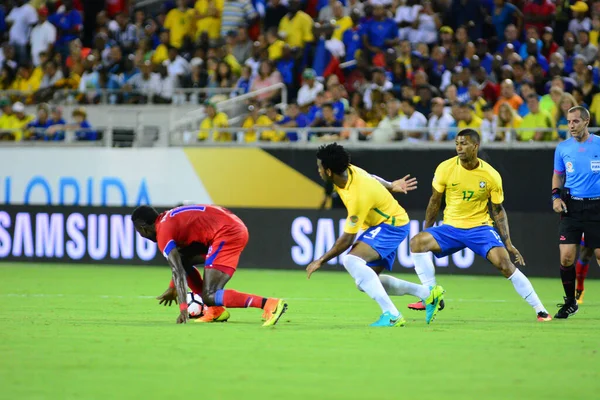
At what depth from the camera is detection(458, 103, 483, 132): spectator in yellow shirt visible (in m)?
20.4

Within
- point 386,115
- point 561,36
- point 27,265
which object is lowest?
point 27,265

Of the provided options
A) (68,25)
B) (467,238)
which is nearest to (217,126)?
(68,25)

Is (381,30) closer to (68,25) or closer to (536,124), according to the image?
(536,124)

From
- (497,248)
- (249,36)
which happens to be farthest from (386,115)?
(497,248)

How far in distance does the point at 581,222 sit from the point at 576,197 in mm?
281

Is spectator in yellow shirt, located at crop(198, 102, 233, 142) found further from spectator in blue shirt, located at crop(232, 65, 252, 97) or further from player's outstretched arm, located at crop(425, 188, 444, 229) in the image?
player's outstretched arm, located at crop(425, 188, 444, 229)

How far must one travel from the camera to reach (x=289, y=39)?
81.6 feet

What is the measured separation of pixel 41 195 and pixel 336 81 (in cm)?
702

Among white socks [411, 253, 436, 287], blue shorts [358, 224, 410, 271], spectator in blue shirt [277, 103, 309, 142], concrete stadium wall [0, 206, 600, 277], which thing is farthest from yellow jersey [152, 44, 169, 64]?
blue shorts [358, 224, 410, 271]

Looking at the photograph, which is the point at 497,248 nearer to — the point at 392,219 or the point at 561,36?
the point at 392,219

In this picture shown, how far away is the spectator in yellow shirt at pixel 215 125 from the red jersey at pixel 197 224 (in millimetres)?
11601

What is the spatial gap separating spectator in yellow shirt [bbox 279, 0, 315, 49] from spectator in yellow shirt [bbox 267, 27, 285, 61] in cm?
20

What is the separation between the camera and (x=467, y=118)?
2045cm

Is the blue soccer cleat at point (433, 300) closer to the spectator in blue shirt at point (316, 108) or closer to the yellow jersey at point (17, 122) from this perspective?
the spectator in blue shirt at point (316, 108)
